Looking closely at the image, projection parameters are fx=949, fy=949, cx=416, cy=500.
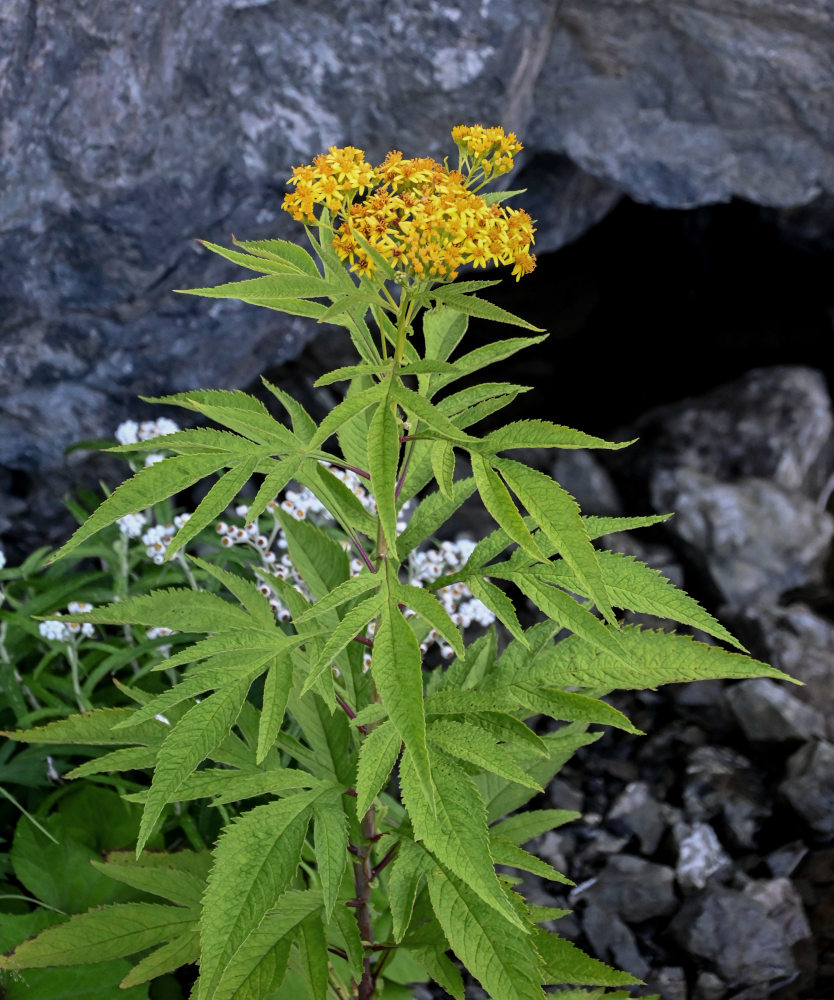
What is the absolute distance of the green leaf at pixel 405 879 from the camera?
4.82 ft

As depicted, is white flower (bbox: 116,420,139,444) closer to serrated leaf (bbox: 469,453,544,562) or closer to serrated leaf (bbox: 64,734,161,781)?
serrated leaf (bbox: 64,734,161,781)

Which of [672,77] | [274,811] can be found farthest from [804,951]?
[672,77]

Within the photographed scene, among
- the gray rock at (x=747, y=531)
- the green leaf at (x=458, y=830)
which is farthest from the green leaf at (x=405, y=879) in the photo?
the gray rock at (x=747, y=531)

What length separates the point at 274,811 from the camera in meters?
1.44

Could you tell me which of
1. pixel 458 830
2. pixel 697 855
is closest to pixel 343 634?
pixel 458 830

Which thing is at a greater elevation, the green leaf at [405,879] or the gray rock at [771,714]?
the green leaf at [405,879]

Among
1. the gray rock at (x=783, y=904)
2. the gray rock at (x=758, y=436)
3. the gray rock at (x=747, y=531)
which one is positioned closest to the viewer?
the gray rock at (x=783, y=904)

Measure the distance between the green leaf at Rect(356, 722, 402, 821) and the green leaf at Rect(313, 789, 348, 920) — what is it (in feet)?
0.41

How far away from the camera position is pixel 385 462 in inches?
48.4

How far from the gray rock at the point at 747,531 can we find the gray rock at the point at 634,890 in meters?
1.30

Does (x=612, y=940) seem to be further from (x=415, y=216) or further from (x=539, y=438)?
(x=415, y=216)

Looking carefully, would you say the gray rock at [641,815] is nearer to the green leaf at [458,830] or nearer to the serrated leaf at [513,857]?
the serrated leaf at [513,857]

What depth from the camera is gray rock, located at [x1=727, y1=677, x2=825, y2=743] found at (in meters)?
3.17

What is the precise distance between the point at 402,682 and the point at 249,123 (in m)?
2.31
